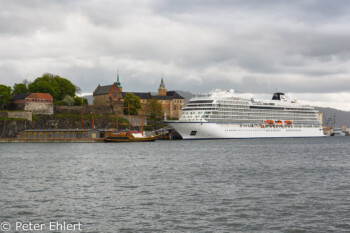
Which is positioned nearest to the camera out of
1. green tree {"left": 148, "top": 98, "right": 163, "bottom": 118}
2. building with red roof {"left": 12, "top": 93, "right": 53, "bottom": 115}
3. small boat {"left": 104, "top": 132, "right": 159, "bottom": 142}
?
small boat {"left": 104, "top": 132, "right": 159, "bottom": 142}

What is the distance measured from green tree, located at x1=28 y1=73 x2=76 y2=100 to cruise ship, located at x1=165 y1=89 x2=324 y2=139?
4556 cm

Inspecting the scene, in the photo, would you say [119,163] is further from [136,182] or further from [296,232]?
[296,232]

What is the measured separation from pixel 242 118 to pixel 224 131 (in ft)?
28.9

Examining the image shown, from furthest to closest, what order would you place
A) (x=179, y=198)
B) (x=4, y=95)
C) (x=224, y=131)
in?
(x=4, y=95), (x=224, y=131), (x=179, y=198)

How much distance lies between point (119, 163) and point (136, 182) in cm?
1560

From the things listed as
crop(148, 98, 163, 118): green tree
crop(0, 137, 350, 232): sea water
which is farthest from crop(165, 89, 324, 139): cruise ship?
crop(0, 137, 350, 232): sea water

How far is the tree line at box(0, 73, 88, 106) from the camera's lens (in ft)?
410

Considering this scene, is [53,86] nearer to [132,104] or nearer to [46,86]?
[46,86]

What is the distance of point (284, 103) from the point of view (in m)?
129

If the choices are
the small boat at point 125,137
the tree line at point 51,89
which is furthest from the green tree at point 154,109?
the small boat at point 125,137

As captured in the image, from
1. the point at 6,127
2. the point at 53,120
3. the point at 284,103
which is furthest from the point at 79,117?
the point at 284,103

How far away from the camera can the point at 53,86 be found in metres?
138

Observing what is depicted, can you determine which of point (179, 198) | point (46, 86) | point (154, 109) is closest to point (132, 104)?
point (154, 109)

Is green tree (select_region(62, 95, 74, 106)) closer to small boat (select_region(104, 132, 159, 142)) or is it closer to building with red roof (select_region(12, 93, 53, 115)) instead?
building with red roof (select_region(12, 93, 53, 115))
